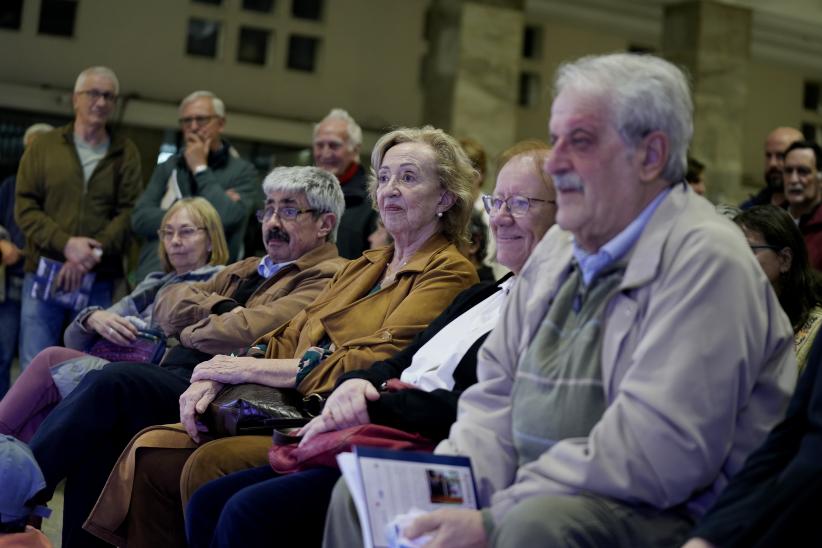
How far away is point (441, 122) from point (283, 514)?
24.7 ft

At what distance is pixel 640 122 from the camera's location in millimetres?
2518

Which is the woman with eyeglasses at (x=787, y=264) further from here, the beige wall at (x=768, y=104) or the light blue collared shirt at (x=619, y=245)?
the beige wall at (x=768, y=104)

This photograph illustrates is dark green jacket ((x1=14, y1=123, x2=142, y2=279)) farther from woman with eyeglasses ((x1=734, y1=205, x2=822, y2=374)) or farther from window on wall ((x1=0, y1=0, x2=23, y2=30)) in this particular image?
window on wall ((x1=0, y1=0, x2=23, y2=30))

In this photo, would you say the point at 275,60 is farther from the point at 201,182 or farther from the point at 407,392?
the point at 407,392

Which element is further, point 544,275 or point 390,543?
point 544,275

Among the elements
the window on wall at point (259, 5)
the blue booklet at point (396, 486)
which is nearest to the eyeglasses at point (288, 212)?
the blue booklet at point (396, 486)

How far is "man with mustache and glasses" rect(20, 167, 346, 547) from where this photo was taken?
4238 mm

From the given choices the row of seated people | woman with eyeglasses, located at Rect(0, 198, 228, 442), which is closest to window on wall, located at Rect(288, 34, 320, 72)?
woman with eyeglasses, located at Rect(0, 198, 228, 442)

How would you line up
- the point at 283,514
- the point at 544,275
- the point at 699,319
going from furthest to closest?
the point at 283,514
the point at 544,275
the point at 699,319

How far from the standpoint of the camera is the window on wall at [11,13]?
1136cm

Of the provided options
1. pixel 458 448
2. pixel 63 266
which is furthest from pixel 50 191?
pixel 458 448

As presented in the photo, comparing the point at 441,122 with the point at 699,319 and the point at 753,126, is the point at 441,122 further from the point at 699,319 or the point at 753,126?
the point at 699,319

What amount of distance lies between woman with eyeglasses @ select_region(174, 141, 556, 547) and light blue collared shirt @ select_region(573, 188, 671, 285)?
731 millimetres

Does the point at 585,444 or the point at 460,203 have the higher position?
the point at 460,203
